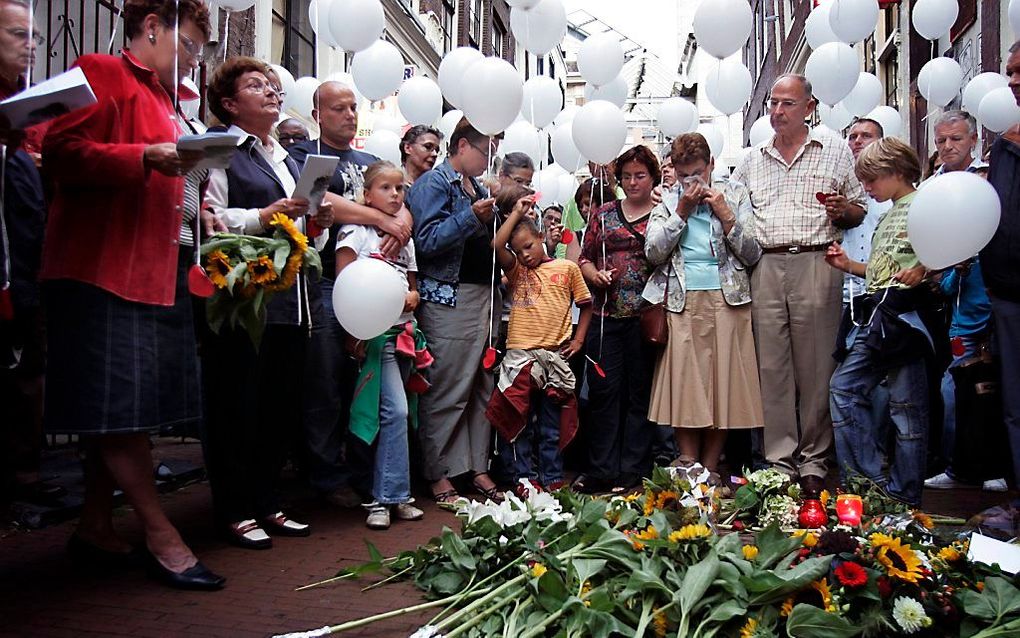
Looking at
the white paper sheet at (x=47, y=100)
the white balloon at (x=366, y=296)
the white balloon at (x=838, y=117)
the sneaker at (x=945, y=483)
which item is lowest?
the sneaker at (x=945, y=483)

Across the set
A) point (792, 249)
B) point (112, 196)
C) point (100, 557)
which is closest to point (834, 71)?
point (792, 249)

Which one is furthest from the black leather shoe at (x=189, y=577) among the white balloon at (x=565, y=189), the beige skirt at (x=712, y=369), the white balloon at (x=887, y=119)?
the white balloon at (x=887, y=119)

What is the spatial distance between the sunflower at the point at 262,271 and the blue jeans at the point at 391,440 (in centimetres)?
116

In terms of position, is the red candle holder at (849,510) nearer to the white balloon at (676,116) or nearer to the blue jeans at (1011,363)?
the blue jeans at (1011,363)

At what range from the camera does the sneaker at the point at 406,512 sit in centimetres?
450

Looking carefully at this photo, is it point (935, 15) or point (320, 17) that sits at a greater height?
point (935, 15)

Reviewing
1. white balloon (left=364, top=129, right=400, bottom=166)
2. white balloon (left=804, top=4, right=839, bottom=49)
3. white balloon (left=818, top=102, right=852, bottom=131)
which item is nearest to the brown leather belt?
white balloon (left=804, top=4, right=839, bottom=49)

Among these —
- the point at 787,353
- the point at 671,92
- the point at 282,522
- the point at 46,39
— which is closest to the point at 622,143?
the point at 787,353

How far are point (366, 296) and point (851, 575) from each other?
2.29 metres

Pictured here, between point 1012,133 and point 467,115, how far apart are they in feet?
8.73

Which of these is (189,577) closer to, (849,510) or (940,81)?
(849,510)

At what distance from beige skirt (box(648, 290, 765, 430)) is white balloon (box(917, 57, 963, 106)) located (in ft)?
13.2

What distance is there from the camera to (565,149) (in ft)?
24.9

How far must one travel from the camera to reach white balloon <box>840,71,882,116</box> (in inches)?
312
